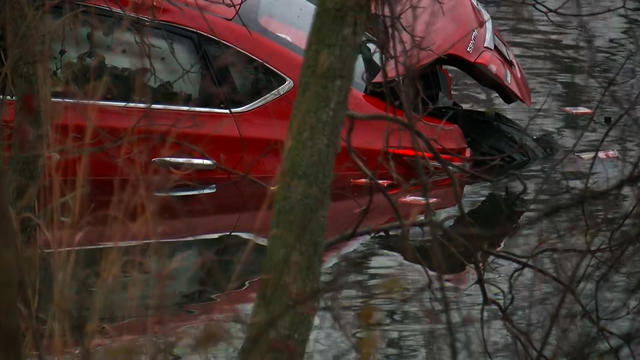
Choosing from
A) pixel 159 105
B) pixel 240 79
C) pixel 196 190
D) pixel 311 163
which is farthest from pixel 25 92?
pixel 240 79

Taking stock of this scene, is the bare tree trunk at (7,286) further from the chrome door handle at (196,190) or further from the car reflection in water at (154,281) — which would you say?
the chrome door handle at (196,190)

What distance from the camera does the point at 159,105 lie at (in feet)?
20.4

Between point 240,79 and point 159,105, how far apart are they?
2.16 ft

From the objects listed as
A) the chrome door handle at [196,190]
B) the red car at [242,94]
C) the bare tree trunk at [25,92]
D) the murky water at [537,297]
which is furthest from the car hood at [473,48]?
the bare tree trunk at [25,92]

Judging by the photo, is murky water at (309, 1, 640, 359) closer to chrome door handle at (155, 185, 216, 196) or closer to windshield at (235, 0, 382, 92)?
chrome door handle at (155, 185, 216, 196)

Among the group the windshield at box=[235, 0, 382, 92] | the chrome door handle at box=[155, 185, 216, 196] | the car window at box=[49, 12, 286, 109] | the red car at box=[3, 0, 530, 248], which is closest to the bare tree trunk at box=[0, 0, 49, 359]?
the red car at box=[3, 0, 530, 248]

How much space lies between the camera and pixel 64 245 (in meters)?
3.73

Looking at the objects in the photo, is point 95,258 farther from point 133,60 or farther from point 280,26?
point 280,26

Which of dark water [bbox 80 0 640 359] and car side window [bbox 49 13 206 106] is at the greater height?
car side window [bbox 49 13 206 106]

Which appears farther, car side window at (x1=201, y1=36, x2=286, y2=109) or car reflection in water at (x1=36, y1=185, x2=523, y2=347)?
car side window at (x1=201, y1=36, x2=286, y2=109)

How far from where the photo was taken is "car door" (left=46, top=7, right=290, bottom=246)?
14.5ft

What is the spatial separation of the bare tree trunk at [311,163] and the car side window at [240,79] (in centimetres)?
306

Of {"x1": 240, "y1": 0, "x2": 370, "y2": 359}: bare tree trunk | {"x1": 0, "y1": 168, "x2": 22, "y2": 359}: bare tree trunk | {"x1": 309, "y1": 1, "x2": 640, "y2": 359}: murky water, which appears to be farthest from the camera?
{"x1": 309, "y1": 1, "x2": 640, "y2": 359}: murky water

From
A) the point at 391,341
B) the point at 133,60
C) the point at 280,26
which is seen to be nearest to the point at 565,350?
the point at 391,341
